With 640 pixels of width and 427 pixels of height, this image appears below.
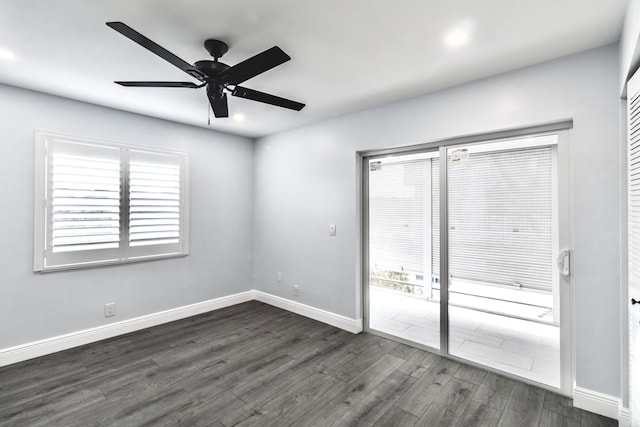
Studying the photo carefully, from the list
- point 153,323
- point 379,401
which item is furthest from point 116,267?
point 379,401

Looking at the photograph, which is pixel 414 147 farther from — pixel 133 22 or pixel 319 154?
pixel 133 22

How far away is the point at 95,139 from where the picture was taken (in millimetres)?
3314

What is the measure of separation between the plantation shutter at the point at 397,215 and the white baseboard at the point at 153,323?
2.95ft

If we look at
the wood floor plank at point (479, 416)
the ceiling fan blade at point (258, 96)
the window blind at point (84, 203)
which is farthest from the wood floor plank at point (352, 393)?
the window blind at point (84, 203)

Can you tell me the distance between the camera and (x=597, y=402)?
214 centimetres

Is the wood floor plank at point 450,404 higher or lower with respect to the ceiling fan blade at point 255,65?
lower

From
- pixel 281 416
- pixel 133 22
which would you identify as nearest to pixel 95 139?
pixel 133 22

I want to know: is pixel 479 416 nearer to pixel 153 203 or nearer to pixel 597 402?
pixel 597 402

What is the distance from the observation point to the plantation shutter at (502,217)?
2.53m

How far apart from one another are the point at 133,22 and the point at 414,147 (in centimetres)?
259

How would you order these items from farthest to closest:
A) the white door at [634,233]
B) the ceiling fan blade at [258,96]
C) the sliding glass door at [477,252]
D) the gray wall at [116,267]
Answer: the gray wall at [116,267], the sliding glass door at [477,252], the ceiling fan blade at [258,96], the white door at [634,233]

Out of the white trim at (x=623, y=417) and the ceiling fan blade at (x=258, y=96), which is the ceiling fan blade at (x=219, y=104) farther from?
the white trim at (x=623, y=417)

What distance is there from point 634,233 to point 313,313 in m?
3.22

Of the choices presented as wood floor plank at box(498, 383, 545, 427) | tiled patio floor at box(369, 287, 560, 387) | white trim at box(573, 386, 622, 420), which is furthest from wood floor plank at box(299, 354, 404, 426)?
white trim at box(573, 386, 622, 420)
